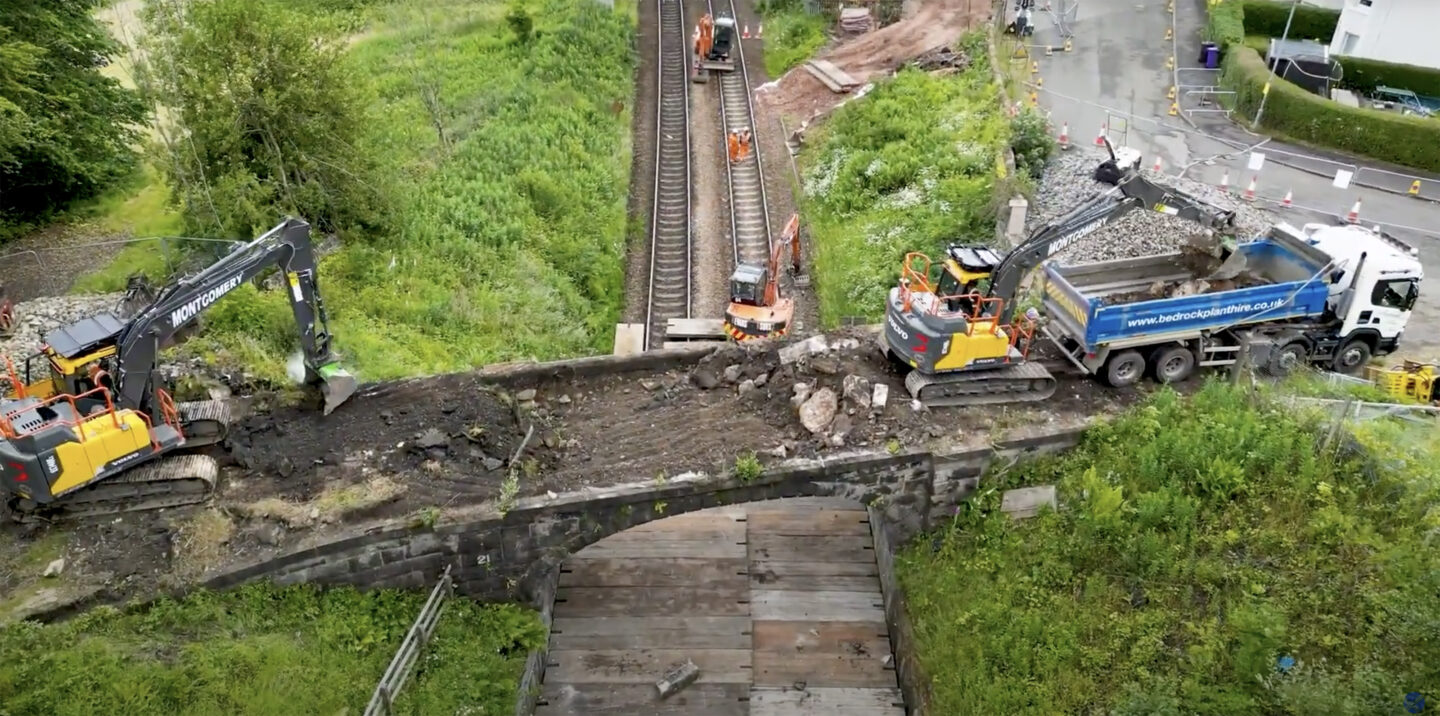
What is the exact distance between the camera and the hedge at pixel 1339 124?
2753cm

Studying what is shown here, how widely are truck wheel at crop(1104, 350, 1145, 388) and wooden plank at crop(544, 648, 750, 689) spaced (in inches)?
317

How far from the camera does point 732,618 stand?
1653 centimetres

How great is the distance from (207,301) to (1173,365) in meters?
16.3

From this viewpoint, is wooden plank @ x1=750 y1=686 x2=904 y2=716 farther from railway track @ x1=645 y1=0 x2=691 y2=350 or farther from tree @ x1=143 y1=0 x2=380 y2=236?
tree @ x1=143 y1=0 x2=380 y2=236

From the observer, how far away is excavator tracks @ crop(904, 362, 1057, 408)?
1633 centimetres

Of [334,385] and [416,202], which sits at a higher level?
[334,385]

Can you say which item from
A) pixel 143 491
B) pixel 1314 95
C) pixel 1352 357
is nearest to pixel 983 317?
pixel 1352 357

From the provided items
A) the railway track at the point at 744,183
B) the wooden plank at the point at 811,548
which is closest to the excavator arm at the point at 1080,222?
the wooden plank at the point at 811,548

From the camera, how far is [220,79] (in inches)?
840

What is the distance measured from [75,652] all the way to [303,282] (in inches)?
237

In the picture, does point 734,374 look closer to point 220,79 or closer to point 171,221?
point 220,79

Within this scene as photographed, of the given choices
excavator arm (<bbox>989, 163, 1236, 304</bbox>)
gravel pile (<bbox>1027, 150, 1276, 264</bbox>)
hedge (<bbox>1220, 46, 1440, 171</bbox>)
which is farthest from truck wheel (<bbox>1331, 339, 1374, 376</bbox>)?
hedge (<bbox>1220, 46, 1440, 171</bbox>)

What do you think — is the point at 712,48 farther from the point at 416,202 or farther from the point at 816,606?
the point at 816,606

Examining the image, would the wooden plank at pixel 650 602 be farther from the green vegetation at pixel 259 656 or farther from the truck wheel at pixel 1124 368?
the truck wheel at pixel 1124 368
